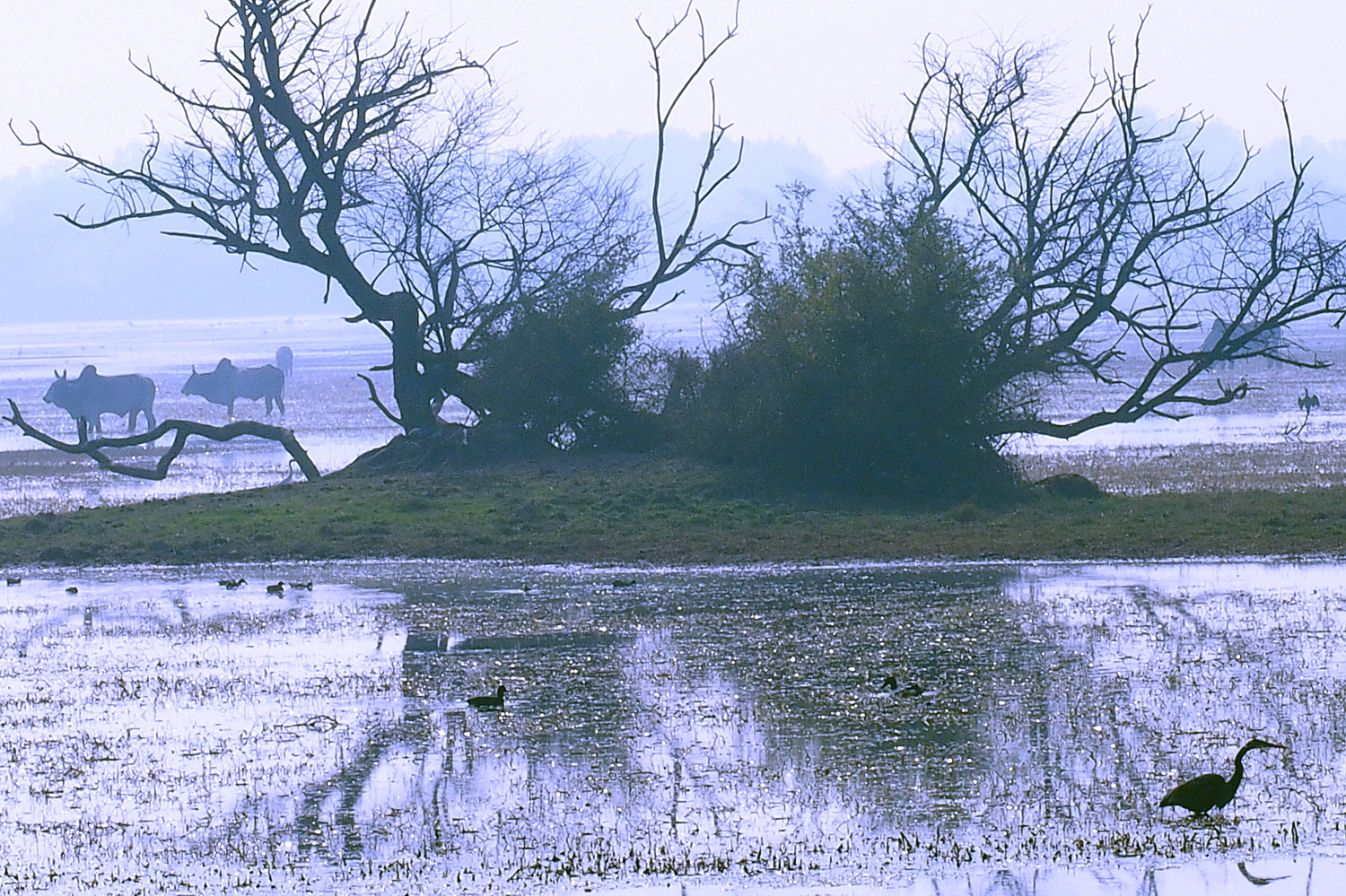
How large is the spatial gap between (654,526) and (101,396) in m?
34.5

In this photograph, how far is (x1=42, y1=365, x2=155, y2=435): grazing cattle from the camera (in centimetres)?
5066

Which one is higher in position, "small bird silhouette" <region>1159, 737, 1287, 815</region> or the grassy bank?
the grassy bank

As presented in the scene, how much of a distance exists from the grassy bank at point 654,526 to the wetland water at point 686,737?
224 centimetres

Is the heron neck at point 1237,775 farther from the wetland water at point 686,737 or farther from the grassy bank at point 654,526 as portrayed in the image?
the grassy bank at point 654,526

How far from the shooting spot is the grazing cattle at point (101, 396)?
50.7 m

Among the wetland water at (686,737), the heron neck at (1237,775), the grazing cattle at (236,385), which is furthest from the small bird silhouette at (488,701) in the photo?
the grazing cattle at (236,385)

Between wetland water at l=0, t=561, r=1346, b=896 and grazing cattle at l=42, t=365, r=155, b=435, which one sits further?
grazing cattle at l=42, t=365, r=155, b=435

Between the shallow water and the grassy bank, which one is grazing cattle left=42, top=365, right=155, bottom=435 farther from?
the grassy bank

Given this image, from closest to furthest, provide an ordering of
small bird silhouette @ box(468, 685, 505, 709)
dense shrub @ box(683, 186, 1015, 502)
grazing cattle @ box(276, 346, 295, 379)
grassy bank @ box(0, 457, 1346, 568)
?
small bird silhouette @ box(468, 685, 505, 709)
grassy bank @ box(0, 457, 1346, 568)
dense shrub @ box(683, 186, 1015, 502)
grazing cattle @ box(276, 346, 295, 379)

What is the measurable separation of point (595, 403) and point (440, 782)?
19053 millimetres

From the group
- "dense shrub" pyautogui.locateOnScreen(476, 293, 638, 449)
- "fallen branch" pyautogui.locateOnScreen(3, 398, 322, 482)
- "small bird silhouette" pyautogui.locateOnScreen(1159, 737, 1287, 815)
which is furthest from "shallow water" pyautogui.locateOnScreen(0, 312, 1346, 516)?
"small bird silhouette" pyautogui.locateOnScreen(1159, 737, 1287, 815)

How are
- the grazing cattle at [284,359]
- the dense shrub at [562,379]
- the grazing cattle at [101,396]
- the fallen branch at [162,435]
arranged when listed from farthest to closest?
the grazing cattle at [284,359] → the grazing cattle at [101,396] → the dense shrub at [562,379] → the fallen branch at [162,435]

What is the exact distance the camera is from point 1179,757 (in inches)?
372

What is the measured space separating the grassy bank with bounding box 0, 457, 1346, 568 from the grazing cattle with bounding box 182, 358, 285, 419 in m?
33.3
